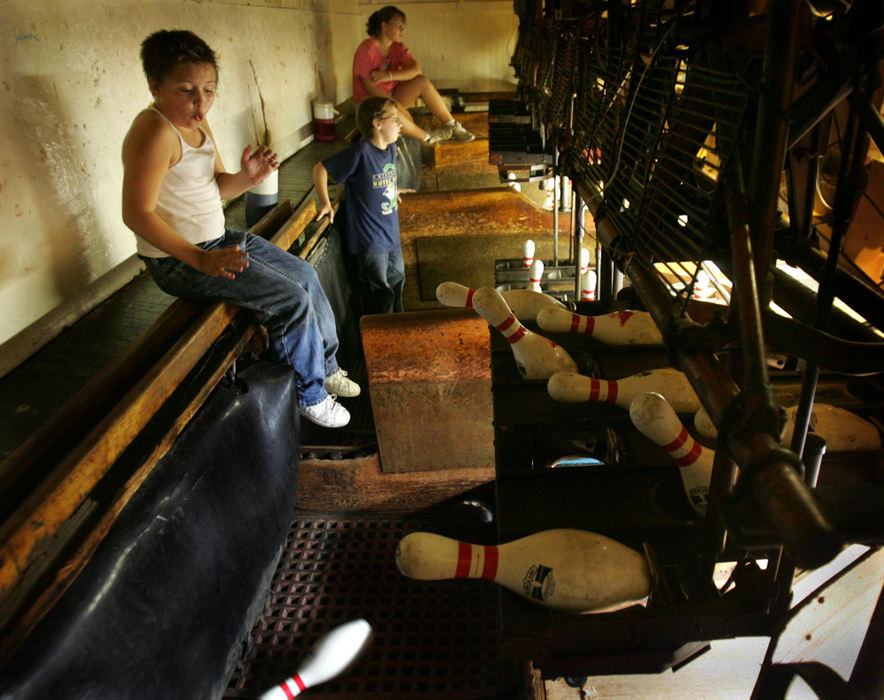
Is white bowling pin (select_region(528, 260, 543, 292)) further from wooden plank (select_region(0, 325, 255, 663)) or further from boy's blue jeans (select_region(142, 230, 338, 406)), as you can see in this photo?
wooden plank (select_region(0, 325, 255, 663))

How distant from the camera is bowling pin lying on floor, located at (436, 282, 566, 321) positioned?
82.5 inches

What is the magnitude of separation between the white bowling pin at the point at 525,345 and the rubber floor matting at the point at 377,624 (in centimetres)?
109

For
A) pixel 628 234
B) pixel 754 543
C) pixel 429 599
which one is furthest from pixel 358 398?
pixel 754 543

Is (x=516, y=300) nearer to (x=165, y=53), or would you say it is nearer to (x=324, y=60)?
(x=165, y=53)

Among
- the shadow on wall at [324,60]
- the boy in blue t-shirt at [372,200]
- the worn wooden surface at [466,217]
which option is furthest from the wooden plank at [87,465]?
the shadow on wall at [324,60]

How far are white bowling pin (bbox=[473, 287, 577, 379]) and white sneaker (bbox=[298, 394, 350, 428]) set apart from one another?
0.89 metres

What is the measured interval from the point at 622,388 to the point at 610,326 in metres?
0.37

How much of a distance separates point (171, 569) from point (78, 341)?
122 cm

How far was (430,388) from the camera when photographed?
233 centimetres

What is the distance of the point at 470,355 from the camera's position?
2.23 meters

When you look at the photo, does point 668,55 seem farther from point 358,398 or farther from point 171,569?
point 358,398

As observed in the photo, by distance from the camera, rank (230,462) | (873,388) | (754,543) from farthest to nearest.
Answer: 1. (230,462)
2. (873,388)
3. (754,543)

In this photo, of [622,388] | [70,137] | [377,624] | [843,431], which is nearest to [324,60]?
[70,137]

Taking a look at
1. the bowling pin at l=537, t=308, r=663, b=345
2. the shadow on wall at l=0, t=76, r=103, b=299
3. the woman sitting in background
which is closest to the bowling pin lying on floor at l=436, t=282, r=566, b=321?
the bowling pin at l=537, t=308, r=663, b=345
